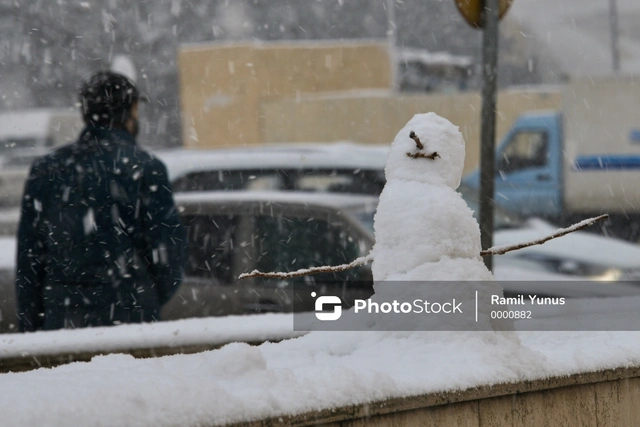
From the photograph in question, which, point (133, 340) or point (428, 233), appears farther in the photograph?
point (133, 340)

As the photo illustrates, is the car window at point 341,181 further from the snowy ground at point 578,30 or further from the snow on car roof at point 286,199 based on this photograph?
the snowy ground at point 578,30

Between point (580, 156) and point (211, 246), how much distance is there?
13.2m

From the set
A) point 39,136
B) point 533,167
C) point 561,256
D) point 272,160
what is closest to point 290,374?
point 561,256

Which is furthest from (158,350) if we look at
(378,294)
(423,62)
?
(423,62)

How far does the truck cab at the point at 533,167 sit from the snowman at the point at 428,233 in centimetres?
1411

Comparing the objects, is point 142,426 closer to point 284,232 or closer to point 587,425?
point 587,425

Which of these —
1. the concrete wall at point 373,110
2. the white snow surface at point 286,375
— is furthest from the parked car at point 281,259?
the concrete wall at point 373,110

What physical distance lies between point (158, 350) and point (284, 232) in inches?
90.5

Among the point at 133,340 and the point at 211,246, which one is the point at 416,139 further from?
the point at 211,246

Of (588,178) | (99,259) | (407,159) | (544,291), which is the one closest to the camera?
(407,159)

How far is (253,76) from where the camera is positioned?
26469mm

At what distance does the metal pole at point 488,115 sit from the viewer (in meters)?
4.52

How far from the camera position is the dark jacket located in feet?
12.9

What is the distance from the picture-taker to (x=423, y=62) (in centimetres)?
3081
